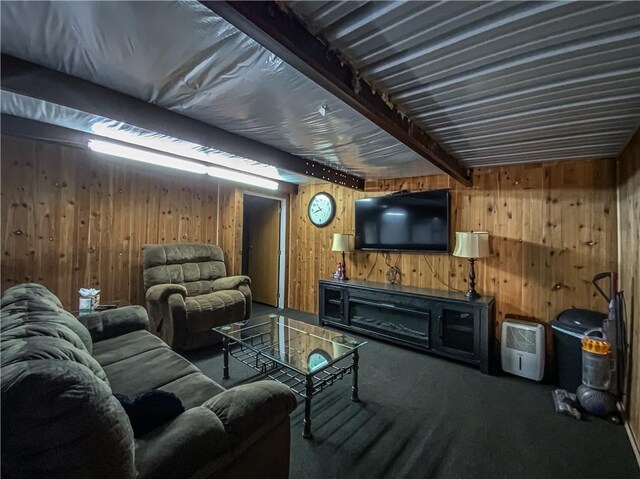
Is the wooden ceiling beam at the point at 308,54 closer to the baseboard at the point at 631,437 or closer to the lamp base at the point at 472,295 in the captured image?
the lamp base at the point at 472,295

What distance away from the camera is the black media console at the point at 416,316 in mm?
2918

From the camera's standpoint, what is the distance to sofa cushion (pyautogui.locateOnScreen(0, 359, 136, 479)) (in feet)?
2.36

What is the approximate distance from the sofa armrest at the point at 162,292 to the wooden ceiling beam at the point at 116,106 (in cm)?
175

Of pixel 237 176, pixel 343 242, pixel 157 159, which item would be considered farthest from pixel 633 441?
pixel 157 159

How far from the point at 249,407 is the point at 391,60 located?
177 centimetres

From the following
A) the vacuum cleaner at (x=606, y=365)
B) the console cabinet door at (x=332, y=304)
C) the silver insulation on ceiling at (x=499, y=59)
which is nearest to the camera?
the silver insulation on ceiling at (x=499, y=59)

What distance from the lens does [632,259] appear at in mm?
2141

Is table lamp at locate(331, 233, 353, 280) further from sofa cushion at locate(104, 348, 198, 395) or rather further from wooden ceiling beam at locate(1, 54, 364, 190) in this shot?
sofa cushion at locate(104, 348, 198, 395)

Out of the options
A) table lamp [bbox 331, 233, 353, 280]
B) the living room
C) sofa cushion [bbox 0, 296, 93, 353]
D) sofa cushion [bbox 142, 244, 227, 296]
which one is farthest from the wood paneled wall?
table lamp [bbox 331, 233, 353, 280]

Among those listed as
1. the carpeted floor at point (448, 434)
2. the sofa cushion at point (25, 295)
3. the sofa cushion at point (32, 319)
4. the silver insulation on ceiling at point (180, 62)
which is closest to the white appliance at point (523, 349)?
the carpeted floor at point (448, 434)

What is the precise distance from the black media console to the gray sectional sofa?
90.7 inches

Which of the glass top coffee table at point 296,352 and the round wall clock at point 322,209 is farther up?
the round wall clock at point 322,209

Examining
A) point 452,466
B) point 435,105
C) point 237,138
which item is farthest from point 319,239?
point 452,466

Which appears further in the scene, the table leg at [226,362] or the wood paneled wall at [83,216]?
the wood paneled wall at [83,216]
